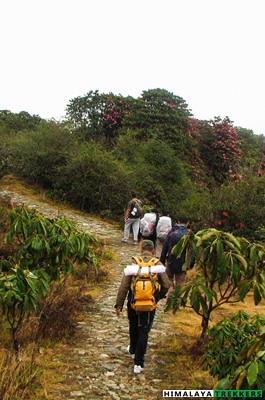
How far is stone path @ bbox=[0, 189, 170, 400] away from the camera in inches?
184

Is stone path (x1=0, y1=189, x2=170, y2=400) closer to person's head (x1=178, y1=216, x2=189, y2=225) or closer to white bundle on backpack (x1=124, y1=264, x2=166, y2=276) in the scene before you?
white bundle on backpack (x1=124, y1=264, x2=166, y2=276)

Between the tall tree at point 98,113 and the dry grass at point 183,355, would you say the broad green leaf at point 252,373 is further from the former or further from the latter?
the tall tree at point 98,113

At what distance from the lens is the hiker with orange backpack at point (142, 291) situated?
481 centimetres

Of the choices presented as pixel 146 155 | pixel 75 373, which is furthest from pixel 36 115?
pixel 75 373

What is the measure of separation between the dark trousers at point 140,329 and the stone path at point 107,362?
0.81ft

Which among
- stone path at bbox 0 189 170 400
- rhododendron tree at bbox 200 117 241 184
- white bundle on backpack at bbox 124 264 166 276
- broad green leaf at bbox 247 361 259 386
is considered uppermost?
rhododendron tree at bbox 200 117 241 184

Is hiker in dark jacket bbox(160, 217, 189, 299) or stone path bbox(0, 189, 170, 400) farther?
hiker in dark jacket bbox(160, 217, 189, 299)

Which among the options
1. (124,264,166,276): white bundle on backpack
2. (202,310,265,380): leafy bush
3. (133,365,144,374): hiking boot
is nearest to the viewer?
(202,310,265,380): leafy bush

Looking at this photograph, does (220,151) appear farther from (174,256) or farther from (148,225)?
(174,256)

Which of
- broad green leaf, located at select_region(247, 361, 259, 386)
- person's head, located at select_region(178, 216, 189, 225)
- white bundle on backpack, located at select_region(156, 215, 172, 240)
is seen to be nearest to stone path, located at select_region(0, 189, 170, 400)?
white bundle on backpack, located at select_region(156, 215, 172, 240)

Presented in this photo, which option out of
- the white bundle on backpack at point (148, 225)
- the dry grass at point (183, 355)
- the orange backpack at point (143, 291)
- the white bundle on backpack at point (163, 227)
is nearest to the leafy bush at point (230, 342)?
the dry grass at point (183, 355)

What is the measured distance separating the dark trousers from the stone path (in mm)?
247

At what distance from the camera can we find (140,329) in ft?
16.5

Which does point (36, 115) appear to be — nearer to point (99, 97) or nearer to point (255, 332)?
point (99, 97)
